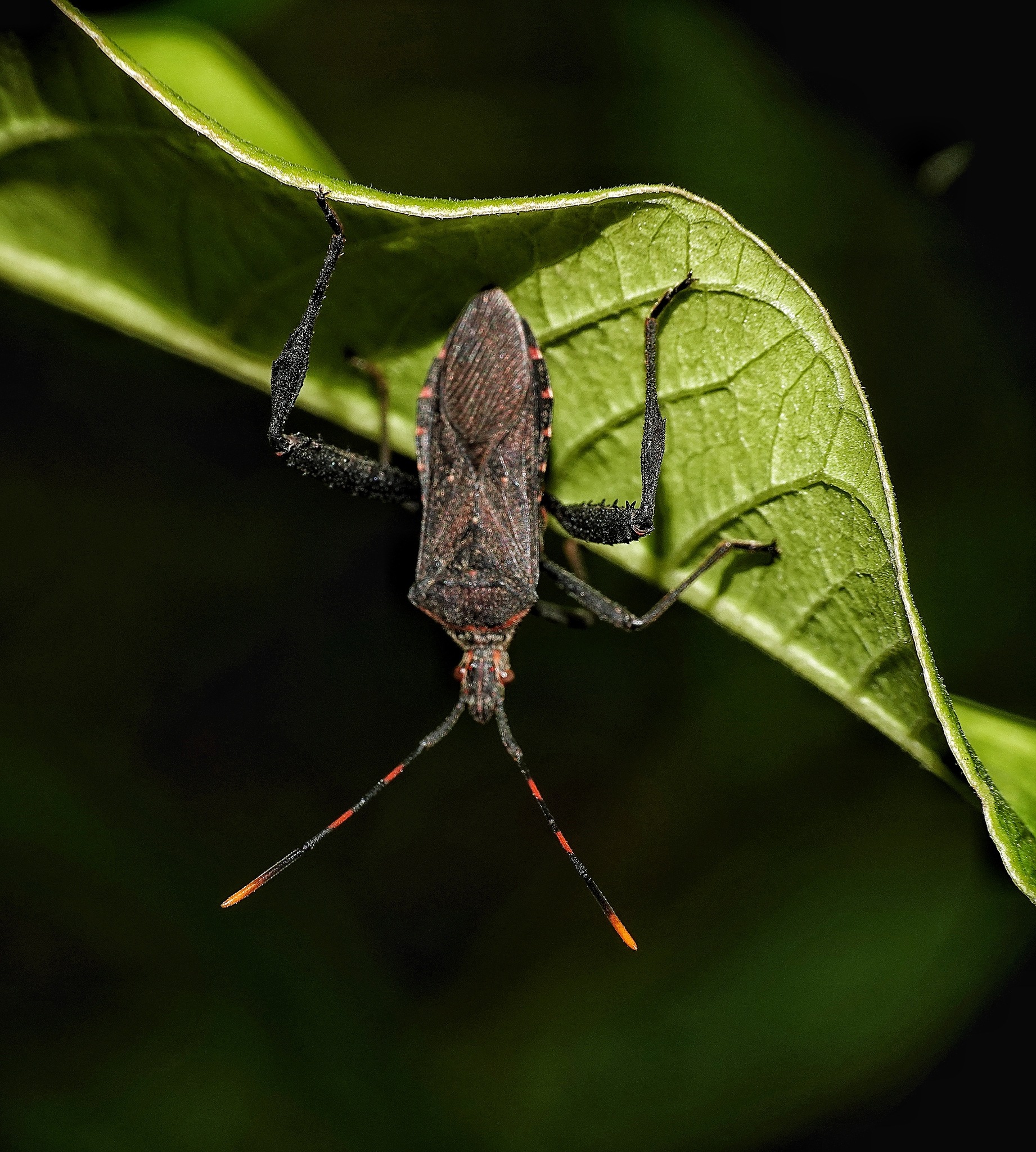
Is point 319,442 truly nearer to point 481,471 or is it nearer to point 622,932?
point 481,471

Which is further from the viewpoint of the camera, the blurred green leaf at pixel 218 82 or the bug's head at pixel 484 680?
the bug's head at pixel 484 680

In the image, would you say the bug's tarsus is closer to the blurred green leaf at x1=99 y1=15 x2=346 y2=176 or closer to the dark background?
the blurred green leaf at x1=99 y1=15 x2=346 y2=176

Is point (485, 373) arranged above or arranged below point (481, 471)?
above

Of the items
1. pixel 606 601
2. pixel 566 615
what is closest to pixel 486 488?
pixel 606 601

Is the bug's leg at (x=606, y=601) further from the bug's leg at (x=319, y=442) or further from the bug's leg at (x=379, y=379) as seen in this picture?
the bug's leg at (x=379, y=379)

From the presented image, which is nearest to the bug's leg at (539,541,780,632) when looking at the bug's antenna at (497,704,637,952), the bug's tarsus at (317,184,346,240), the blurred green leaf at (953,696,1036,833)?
the bug's antenna at (497,704,637,952)

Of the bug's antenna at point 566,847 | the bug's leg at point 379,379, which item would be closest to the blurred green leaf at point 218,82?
the bug's leg at point 379,379
